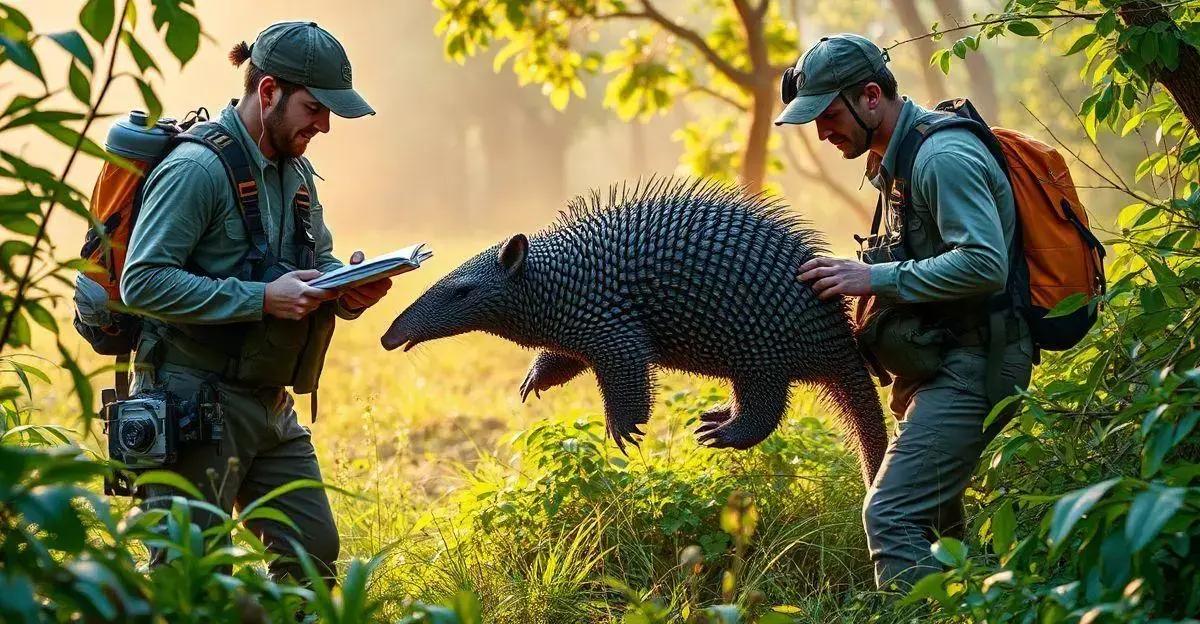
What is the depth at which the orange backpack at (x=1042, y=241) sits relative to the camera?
388 cm

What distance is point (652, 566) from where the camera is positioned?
15.5 feet

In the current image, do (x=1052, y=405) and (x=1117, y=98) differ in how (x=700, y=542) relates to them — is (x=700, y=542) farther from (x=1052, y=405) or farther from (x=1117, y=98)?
(x=1117, y=98)

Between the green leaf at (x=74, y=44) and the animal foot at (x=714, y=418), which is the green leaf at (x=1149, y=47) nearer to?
the animal foot at (x=714, y=418)

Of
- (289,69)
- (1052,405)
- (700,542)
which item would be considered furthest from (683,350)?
(289,69)

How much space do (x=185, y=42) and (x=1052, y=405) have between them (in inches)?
99.9

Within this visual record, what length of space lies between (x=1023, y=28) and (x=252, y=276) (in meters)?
2.82

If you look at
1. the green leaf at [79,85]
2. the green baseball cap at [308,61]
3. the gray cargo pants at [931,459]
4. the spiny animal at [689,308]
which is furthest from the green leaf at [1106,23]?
the green leaf at [79,85]

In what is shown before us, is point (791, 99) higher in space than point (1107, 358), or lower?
higher

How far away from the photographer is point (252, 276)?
395 cm

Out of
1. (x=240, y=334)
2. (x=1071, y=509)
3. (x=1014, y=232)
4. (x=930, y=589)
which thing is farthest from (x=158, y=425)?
(x=1014, y=232)

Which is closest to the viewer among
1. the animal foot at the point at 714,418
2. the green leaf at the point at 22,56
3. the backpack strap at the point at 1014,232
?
the green leaf at the point at 22,56

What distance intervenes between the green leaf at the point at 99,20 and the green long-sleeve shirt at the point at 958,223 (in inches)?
99.6

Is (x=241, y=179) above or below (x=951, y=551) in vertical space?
above

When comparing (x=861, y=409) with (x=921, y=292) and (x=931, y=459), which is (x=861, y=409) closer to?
(x=931, y=459)
